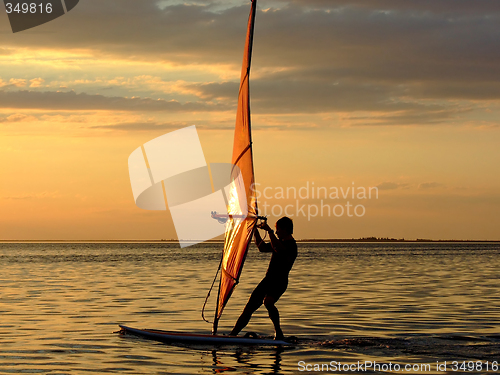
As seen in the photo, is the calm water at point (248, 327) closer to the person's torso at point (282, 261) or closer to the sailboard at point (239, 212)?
the sailboard at point (239, 212)

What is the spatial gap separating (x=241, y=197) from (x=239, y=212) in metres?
0.29

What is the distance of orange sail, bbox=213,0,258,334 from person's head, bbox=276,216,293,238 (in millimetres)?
469

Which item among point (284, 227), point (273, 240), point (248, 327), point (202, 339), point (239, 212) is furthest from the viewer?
point (248, 327)

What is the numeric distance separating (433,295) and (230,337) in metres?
12.5

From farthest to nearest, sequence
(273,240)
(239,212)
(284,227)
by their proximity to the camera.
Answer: (239,212)
(284,227)
(273,240)

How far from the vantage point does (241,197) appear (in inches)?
444

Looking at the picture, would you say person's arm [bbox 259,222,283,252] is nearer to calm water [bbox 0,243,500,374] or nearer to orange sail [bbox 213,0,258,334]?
orange sail [bbox 213,0,258,334]

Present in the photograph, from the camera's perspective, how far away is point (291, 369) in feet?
31.9

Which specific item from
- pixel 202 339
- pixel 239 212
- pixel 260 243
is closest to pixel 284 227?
pixel 260 243

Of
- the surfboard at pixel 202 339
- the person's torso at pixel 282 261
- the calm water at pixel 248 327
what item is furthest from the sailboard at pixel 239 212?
the person's torso at pixel 282 261

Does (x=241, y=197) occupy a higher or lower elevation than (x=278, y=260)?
higher

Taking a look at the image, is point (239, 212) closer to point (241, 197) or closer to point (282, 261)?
point (241, 197)

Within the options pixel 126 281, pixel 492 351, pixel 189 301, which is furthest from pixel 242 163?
pixel 126 281

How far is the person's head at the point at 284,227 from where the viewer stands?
10.9 metres
